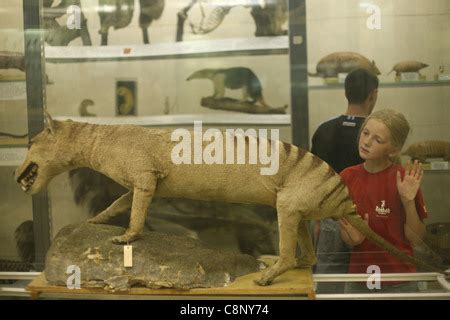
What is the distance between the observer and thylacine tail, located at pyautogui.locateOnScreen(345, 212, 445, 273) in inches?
101

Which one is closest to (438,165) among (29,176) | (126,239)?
(126,239)

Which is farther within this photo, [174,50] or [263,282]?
[174,50]

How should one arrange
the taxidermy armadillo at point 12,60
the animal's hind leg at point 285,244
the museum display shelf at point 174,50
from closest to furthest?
the animal's hind leg at point 285,244, the museum display shelf at point 174,50, the taxidermy armadillo at point 12,60

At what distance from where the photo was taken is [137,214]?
261cm

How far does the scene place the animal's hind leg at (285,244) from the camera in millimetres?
2518

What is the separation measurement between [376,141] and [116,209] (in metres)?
1.26

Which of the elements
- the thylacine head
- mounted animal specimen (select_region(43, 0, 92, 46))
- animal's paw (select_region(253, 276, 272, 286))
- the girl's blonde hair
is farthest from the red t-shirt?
mounted animal specimen (select_region(43, 0, 92, 46))

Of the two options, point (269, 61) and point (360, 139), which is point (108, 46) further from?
point (360, 139)

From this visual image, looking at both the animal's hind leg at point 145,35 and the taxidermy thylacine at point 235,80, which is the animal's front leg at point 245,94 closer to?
the taxidermy thylacine at point 235,80

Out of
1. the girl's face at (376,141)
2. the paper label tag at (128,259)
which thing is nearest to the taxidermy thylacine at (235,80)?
the girl's face at (376,141)

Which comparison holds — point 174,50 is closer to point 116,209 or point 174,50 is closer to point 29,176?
point 116,209

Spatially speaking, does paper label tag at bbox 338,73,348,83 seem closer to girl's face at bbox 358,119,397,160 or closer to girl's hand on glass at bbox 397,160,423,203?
girl's face at bbox 358,119,397,160

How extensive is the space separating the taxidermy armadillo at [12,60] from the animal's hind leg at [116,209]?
80 centimetres
